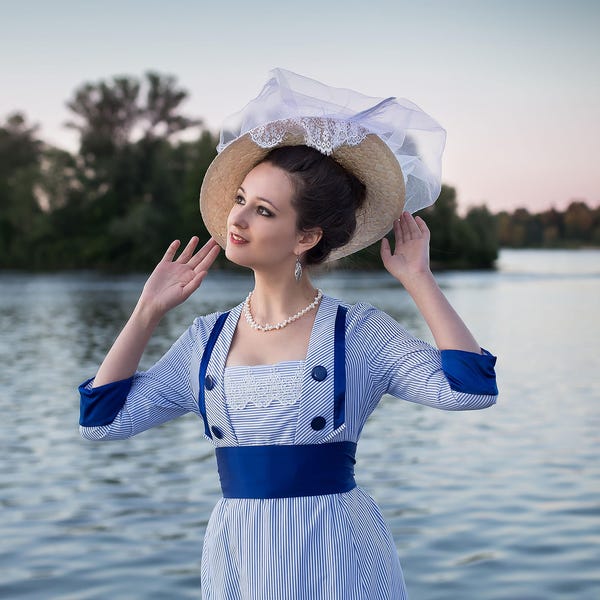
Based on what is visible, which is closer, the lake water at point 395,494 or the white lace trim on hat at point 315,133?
the white lace trim on hat at point 315,133

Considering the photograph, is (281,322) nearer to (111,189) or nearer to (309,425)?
(309,425)

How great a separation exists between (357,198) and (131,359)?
1.93 ft

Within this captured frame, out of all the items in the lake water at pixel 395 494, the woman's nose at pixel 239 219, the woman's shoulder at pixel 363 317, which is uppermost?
the woman's nose at pixel 239 219

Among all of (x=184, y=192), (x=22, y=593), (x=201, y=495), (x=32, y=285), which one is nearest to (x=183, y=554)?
(x=22, y=593)

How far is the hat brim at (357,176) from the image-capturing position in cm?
246

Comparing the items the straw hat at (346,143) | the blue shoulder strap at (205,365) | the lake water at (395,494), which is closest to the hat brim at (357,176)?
the straw hat at (346,143)

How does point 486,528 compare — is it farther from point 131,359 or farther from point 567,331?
point 567,331

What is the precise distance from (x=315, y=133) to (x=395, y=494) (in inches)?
228

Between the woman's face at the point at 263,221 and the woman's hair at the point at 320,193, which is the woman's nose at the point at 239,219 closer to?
the woman's face at the point at 263,221

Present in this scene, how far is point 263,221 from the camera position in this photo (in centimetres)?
240

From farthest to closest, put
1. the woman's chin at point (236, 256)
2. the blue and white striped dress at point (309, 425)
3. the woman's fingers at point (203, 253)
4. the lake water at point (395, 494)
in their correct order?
1. the lake water at point (395, 494)
2. the woman's fingers at point (203, 253)
3. the woman's chin at point (236, 256)
4. the blue and white striped dress at point (309, 425)

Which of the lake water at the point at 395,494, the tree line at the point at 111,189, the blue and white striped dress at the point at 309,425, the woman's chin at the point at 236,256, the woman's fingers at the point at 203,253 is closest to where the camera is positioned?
the blue and white striped dress at the point at 309,425

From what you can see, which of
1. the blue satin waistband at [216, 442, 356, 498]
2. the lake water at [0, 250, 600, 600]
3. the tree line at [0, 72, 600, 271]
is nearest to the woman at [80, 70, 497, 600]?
the blue satin waistband at [216, 442, 356, 498]

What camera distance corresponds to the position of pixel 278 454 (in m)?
2.29
